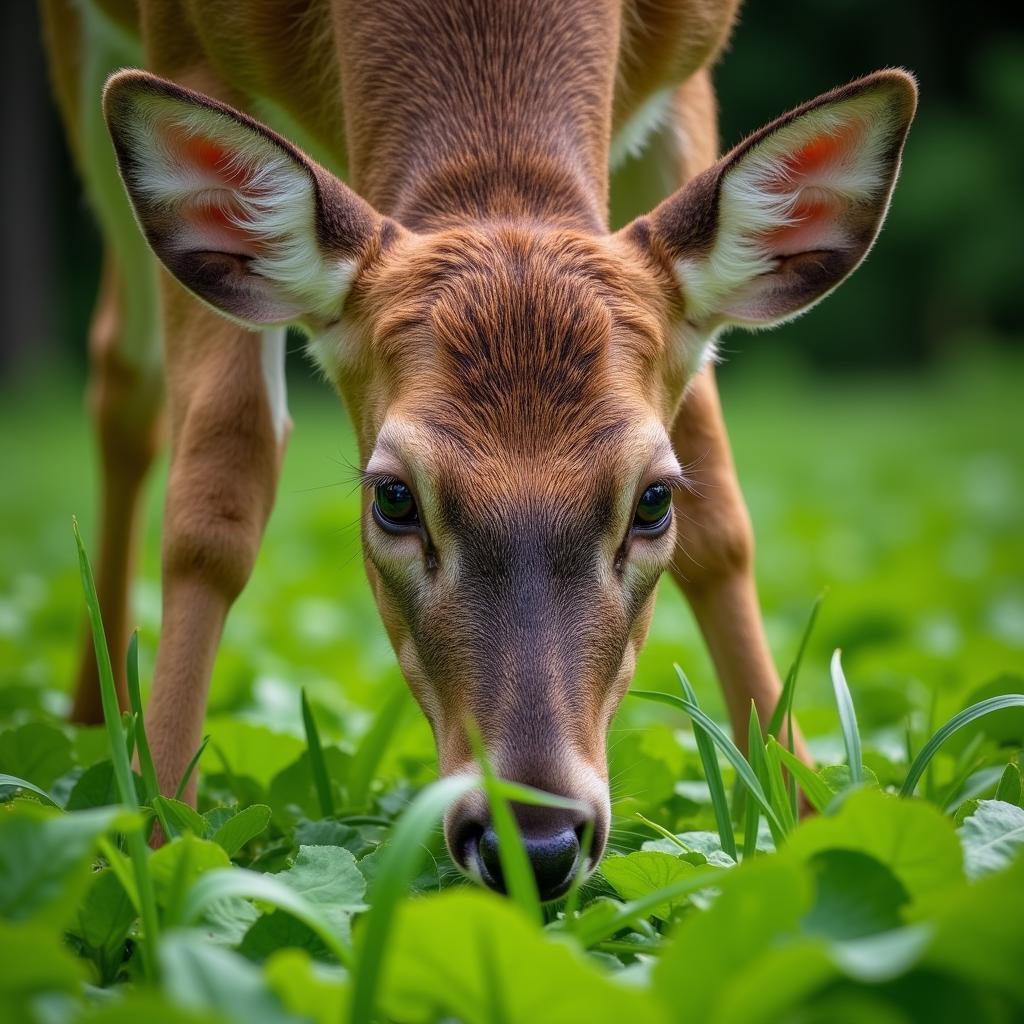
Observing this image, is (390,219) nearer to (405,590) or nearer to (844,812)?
Answer: (405,590)

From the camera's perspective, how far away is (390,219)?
12.0ft

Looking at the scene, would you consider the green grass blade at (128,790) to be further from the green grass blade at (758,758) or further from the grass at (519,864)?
the green grass blade at (758,758)

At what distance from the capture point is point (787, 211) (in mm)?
3643

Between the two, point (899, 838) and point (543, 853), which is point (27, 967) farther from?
point (899, 838)

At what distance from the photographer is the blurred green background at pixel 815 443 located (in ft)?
19.2

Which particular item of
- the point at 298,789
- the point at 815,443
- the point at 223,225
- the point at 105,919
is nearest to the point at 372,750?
the point at 298,789

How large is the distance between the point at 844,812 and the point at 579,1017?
670 millimetres

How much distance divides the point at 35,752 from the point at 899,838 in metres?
2.06

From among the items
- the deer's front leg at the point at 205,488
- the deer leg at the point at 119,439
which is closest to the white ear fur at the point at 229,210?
the deer's front leg at the point at 205,488

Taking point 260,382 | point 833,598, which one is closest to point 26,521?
point 833,598

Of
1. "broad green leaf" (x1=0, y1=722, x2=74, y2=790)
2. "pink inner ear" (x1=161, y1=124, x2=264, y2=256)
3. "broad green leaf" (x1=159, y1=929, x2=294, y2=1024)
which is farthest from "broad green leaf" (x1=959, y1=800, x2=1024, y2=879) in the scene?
"pink inner ear" (x1=161, y1=124, x2=264, y2=256)

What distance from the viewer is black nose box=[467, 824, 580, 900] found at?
2.51m

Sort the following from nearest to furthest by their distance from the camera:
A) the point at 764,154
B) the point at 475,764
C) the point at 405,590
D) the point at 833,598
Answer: the point at 475,764 → the point at 405,590 → the point at 764,154 → the point at 833,598

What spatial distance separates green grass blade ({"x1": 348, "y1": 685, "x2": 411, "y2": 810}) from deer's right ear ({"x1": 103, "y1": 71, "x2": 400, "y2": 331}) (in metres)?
1.00
